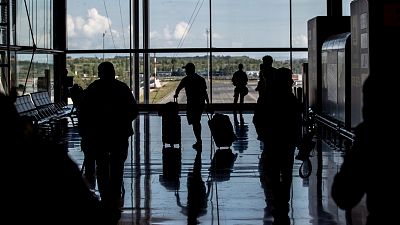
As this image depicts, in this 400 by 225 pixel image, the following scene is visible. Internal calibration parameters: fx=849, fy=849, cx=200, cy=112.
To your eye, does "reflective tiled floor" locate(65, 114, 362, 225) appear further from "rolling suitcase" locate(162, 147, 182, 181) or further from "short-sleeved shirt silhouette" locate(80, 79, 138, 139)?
"short-sleeved shirt silhouette" locate(80, 79, 138, 139)

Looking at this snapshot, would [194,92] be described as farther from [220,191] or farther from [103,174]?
[103,174]

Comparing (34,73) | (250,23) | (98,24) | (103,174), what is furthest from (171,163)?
(98,24)

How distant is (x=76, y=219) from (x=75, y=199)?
68 millimetres

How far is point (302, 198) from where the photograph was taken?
9922 mm

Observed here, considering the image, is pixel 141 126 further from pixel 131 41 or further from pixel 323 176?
pixel 323 176

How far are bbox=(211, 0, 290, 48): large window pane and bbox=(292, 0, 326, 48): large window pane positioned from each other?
260 mm

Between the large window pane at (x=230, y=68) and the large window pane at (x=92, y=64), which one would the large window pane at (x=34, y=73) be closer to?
the large window pane at (x=92, y=64)

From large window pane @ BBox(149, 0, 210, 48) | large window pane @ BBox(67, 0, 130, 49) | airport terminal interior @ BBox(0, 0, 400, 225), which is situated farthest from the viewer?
large window pane @ BBox(149, 0, 210, 48)

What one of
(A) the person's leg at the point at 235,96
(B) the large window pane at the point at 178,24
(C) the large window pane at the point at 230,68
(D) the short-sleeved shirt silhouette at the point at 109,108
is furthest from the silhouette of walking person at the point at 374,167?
(B) the large window pane at the point at 178,24

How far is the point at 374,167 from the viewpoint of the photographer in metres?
3.63

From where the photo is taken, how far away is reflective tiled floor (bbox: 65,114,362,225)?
8609 millimetres

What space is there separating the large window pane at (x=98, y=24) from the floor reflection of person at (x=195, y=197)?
1817 centimetres

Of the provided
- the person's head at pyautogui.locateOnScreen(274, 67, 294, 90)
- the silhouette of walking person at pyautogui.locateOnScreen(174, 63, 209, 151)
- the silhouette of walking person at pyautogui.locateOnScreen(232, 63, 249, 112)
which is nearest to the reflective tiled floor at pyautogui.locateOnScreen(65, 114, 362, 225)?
the silhouette of walking person at pyautogui.locateOnScreen(174, 63, 209, 151)

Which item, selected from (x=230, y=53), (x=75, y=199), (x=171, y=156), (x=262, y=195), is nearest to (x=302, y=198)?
(x=262, y=195)
